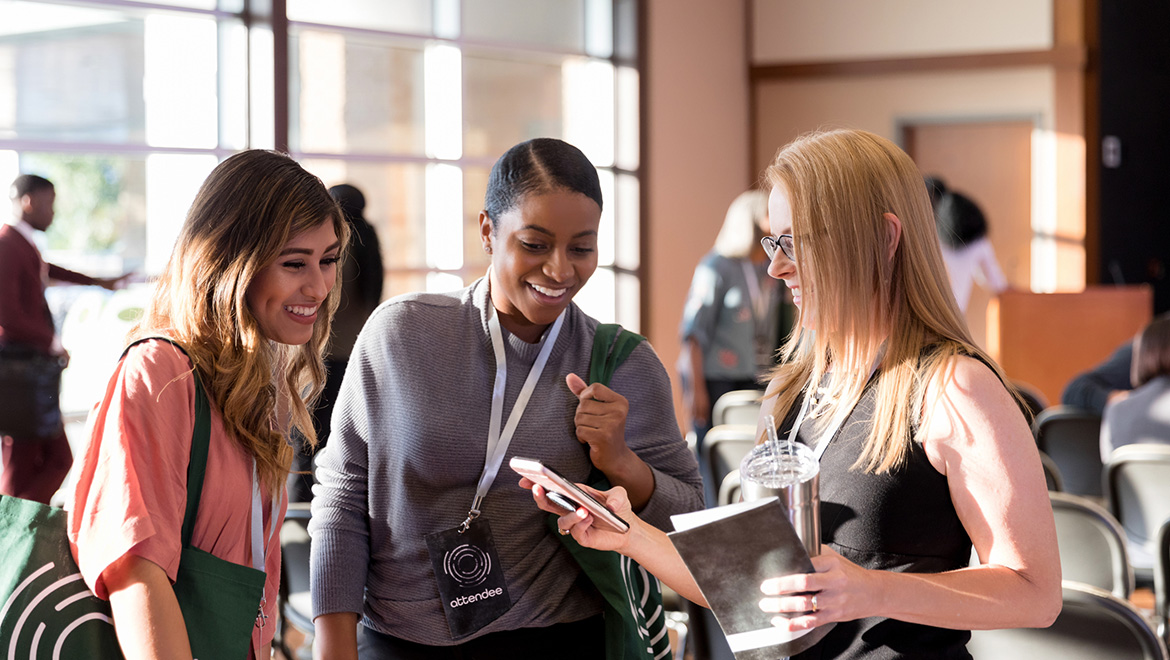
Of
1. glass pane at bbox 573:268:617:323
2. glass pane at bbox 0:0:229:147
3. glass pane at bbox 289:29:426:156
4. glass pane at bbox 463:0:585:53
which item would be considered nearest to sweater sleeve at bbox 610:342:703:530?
glass pane at bbox 0:0:229:147

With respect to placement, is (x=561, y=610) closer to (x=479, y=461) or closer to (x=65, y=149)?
(x=479, y=461)

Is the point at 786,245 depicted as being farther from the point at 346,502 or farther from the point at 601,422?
the point at 346,502

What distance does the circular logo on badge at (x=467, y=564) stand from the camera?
1.60m

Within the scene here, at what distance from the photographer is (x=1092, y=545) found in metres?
2.95

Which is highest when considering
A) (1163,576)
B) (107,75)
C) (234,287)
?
(107,75)

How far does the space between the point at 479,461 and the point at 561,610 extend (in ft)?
0.86

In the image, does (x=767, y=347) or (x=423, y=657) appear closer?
(x=423, y=657)

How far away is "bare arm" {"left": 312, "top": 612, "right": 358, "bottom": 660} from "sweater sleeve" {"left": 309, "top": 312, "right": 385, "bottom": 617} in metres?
0.01

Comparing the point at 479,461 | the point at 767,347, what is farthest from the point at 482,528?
the point at 767,347

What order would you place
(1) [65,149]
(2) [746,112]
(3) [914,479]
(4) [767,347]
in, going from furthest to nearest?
(2) [746,112] < (4) [767,347] < (1) [65,149] < (3) [914,479]

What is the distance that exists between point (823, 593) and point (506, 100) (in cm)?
659

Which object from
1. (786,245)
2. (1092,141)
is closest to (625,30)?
(1092,141)

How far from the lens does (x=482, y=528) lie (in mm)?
1625

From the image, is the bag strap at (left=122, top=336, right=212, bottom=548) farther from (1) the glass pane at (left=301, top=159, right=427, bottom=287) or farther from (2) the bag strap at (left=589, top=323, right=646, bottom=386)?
(1) the glass pane at (left=301, top=159, right=427, bottom=287)
